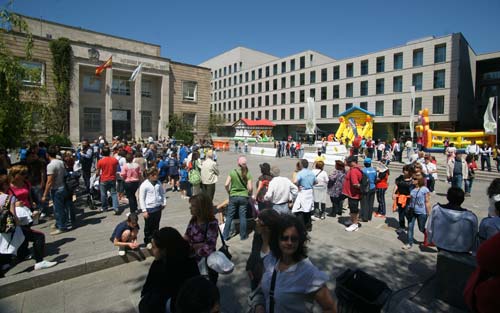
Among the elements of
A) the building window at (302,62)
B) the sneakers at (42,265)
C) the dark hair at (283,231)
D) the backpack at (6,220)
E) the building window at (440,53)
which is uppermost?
the building window at (302,62)

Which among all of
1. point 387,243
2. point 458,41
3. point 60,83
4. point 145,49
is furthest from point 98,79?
point 458,41

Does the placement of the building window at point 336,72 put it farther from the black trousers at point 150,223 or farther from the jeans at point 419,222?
the black trousers at point 150,223

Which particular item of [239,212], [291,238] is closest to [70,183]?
[239,212]

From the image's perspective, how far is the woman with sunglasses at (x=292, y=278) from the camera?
2.04 metres

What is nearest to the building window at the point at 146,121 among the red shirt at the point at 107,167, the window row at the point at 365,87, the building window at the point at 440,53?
the red shirt at the point at 107,167

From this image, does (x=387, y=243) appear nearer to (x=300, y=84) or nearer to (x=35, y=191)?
(x=35, y=191)

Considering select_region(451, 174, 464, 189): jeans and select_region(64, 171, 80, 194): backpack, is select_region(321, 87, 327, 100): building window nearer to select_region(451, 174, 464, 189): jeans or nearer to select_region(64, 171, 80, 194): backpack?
select_region(451, 174, 464, 189): jeans

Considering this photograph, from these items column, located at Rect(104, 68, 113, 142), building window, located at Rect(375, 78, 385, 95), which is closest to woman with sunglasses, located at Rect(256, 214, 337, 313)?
column, located at Rect(104, 68, 113, 142)

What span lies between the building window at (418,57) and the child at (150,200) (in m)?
47.5

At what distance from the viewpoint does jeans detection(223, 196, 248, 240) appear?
5.97 meters

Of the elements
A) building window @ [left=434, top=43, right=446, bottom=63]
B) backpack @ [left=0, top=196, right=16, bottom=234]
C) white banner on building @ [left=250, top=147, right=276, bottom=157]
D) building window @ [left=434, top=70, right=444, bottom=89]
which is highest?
building window @ [left=434, top=43, right=446, bottom=63]

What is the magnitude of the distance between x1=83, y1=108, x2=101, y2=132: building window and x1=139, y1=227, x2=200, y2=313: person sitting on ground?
34.9 meters

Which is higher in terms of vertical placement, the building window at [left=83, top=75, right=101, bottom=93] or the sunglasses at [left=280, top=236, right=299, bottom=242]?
the building window at [left=83, top=75, right=101, bottom=93]

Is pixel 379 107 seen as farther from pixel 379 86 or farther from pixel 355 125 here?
pixel 355 125
